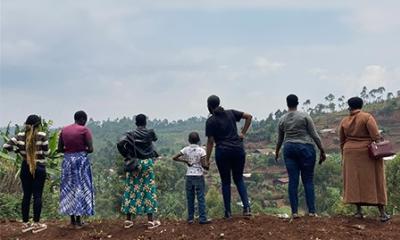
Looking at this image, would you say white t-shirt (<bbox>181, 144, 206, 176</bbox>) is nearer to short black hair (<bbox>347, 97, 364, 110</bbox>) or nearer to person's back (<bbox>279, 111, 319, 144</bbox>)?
person's back (<bbox>279, 111, 319, 144</bbox>)

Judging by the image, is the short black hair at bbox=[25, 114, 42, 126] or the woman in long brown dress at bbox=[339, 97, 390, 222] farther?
the short black hair at bbox=[25, 114, 42, 126]

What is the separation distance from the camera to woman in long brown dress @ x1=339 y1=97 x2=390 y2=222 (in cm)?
771

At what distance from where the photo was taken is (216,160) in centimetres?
778

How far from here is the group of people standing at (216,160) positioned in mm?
7750

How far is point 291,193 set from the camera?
7.94m

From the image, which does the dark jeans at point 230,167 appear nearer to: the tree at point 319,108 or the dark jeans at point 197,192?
the dark jeans at point 197,192

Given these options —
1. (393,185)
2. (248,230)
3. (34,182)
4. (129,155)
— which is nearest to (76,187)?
(34,182)

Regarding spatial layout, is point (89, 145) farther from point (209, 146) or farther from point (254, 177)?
point (254, 177)

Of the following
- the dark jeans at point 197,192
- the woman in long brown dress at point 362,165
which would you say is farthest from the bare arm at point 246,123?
the woman in long brown dress at point 362,165

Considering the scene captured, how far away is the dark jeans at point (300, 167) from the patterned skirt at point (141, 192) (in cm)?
210

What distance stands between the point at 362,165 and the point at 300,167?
920 mm

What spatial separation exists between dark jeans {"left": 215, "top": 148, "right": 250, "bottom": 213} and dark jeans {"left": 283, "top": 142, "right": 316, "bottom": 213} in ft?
2.33

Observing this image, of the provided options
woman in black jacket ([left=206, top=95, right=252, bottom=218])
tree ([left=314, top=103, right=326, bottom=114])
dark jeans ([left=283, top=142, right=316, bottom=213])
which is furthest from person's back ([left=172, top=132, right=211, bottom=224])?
tree ([left=314, top=103, right=326, bottom=114])

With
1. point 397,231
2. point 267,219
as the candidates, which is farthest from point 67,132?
point 397,231
